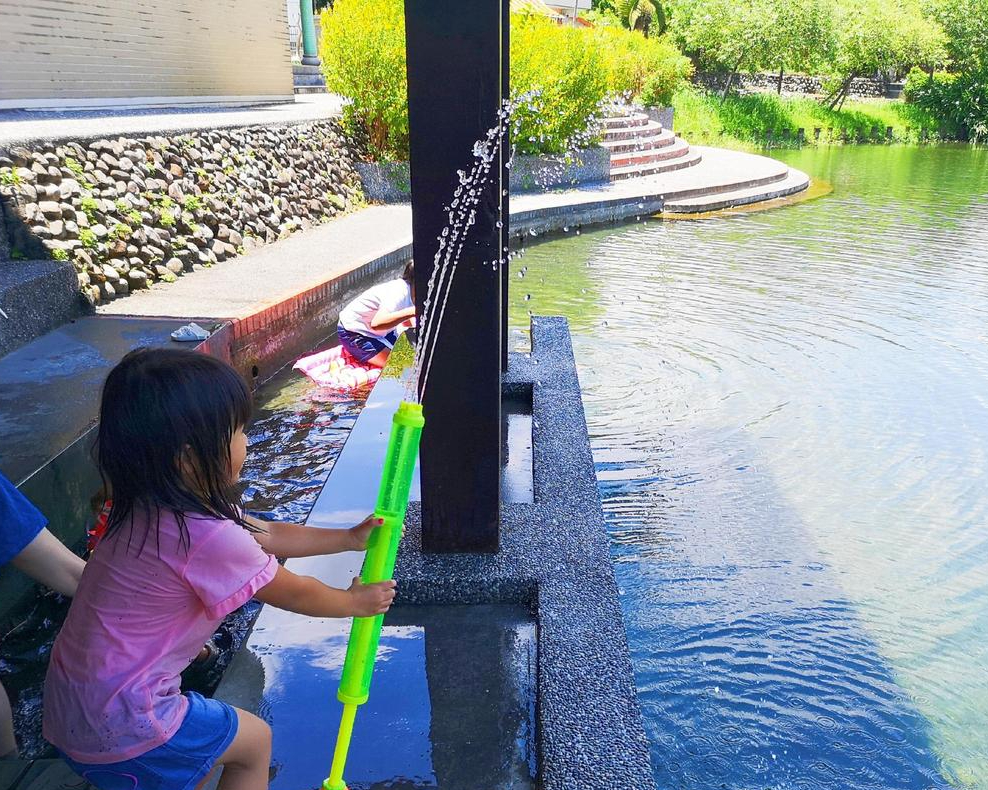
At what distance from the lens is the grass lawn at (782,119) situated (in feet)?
83.9

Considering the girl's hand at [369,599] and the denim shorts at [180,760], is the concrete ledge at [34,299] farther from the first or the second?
the girl's hand at [369,599]

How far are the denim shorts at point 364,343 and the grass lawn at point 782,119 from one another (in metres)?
21.6

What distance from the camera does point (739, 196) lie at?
14578 mm

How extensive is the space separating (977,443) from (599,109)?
1120 cm

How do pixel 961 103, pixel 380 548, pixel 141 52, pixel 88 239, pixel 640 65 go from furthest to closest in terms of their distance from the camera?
pixel 961 103 → pixel 640 65 → pixel 141 52 → pixel 88 239 → pixel 380 548

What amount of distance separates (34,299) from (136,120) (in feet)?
16.4

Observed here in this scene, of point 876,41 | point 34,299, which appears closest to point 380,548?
point 34,299

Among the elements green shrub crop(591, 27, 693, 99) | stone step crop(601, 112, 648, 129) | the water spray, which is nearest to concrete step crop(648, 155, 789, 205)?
stone step crop(601, 112, 648, 129)

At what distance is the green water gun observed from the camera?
1625 millimetres

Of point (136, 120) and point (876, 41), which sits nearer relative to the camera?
point (136, 120)

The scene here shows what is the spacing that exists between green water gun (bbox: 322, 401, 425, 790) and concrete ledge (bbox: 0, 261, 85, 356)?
425cm

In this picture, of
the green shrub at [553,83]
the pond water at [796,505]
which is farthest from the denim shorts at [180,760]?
the green shrub at [553,83]

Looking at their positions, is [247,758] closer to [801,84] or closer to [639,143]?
[639,143]

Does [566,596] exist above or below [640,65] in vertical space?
below
